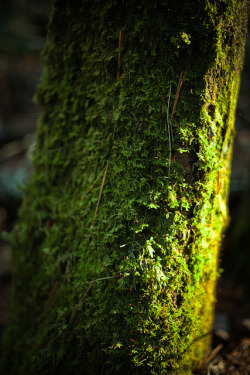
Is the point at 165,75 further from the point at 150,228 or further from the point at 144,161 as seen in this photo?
the point at 150,228

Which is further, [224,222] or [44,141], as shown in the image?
[44,141]

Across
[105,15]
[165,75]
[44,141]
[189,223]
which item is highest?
[105,15]

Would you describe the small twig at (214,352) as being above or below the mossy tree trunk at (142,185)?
below

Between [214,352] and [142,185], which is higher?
[142,185]

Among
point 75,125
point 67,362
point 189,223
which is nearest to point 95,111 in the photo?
point 75,125

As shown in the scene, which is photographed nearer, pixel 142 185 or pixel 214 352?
pixel 142 185

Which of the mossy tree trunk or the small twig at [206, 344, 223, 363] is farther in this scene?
the small twig at [206, 344, 223, 363]

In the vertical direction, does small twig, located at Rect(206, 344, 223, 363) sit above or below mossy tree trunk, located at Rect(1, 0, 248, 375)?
below

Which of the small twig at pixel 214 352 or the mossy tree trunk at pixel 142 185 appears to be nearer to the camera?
the mossy tree trunk at pixel 142 185
